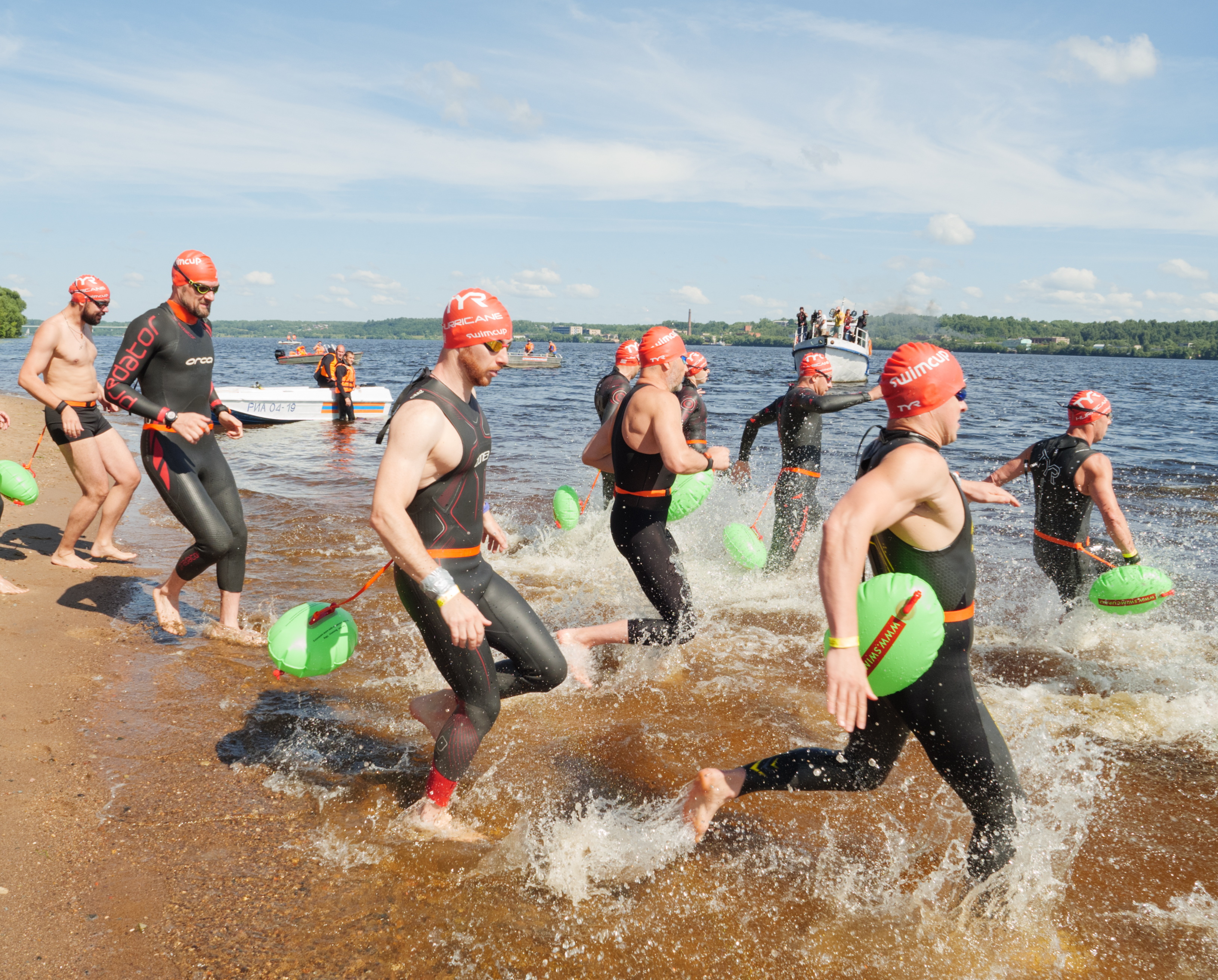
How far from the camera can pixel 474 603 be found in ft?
11.0

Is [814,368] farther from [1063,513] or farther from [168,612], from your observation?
[168,612]

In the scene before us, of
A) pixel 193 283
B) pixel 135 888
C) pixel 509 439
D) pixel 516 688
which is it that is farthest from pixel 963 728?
pixel 509 439

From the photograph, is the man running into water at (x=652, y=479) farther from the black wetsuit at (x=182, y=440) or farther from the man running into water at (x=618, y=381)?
the man running into water at (x=618, y=381)

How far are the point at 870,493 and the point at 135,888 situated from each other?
3.03 metres

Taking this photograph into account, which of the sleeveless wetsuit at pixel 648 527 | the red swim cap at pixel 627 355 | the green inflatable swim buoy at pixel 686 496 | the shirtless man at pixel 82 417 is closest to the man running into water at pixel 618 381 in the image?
the red swim cap at pixel 627 355

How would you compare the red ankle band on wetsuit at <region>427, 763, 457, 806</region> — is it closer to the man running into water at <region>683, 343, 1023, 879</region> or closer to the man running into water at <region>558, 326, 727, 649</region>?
the man running into water at <region>683, 343, 1023, 879</region>

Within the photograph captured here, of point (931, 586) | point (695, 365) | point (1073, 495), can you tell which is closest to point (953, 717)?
point (931, 586)

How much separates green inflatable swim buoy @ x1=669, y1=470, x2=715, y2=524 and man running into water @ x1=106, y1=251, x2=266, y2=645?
3.02 metres

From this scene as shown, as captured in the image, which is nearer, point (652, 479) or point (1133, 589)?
point (652, 479)

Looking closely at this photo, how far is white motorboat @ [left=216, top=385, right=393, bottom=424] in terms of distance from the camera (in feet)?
68.6

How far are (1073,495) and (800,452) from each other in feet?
8.02

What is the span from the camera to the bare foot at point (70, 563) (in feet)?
23.1

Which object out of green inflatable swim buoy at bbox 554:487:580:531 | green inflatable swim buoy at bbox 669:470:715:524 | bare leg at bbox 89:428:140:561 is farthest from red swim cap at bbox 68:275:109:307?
green inflatable swim buoy at bbox 669:470:715:524

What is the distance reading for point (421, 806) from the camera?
11.5ft
